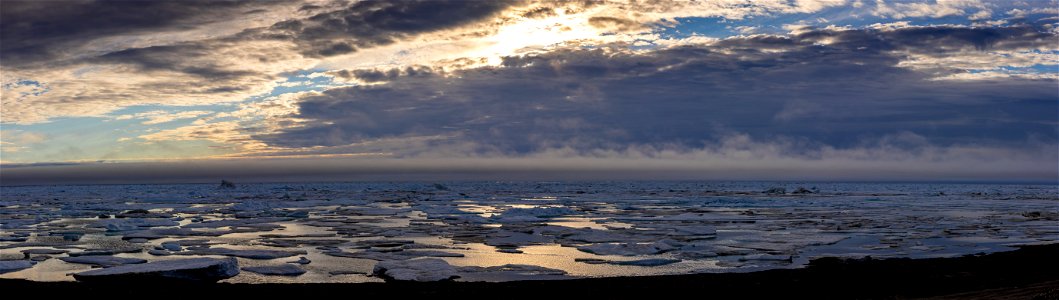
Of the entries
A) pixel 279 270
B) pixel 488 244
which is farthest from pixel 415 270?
pixel 488 244

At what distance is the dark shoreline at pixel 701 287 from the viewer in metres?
10.3

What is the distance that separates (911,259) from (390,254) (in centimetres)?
986

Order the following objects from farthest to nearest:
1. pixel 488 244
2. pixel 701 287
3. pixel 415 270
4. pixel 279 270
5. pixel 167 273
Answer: pixel 488 244 < pixel 279 270 < pixel 415 270 < pixel 167 273 < pixel 701 287

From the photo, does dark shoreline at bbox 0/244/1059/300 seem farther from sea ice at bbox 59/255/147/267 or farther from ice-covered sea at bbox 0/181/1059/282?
sea ice at bbox 59/255/147/267

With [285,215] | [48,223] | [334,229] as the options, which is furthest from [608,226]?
[48,223]

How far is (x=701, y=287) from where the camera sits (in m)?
11.0

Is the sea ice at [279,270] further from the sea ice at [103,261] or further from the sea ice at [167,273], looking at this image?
the sea ice at [103,261]

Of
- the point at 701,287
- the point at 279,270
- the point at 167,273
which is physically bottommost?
the point at 701,287

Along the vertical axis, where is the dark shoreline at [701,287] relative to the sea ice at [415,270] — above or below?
below

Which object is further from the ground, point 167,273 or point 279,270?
point 167,273

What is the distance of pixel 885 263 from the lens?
1343cm

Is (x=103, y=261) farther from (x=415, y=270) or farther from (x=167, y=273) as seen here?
(x=415, y=270)

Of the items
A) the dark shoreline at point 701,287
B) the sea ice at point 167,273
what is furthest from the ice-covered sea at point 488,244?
the dark shoreline at point 701,287

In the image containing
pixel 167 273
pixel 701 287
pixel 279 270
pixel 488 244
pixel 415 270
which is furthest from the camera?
pixel 488 244
